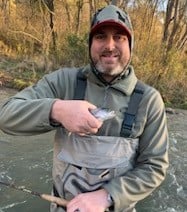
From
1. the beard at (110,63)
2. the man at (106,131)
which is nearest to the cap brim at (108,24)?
the man at (106,131)

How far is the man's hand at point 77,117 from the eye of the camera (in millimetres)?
1810

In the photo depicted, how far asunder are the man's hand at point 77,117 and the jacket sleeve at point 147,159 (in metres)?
0.40

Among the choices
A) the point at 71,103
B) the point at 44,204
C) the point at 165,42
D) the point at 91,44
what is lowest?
the point at 44,204

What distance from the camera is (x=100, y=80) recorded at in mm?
2283

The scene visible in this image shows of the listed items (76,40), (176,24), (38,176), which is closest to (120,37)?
(38,176)

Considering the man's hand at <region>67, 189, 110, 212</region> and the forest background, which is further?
the forest background

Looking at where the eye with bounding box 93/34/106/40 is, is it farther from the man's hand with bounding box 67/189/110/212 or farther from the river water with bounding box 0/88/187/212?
the river water with bounding box 0/88/187/212

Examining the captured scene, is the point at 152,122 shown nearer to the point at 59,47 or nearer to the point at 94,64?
the point at 94,64

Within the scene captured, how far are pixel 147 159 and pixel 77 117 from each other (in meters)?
0.55

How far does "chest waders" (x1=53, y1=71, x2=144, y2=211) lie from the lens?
2172mm

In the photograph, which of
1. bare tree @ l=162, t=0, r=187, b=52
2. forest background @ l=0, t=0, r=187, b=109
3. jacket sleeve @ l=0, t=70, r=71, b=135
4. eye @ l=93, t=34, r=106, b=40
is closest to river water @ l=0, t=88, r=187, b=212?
jacket sleeve @ l=0, t=70, r=71, b=135

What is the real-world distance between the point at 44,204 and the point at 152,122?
12.3ft

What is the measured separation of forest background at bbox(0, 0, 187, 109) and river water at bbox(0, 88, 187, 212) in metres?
5.54

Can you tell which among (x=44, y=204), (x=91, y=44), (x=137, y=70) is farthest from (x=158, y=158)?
(x=137, y=70)
